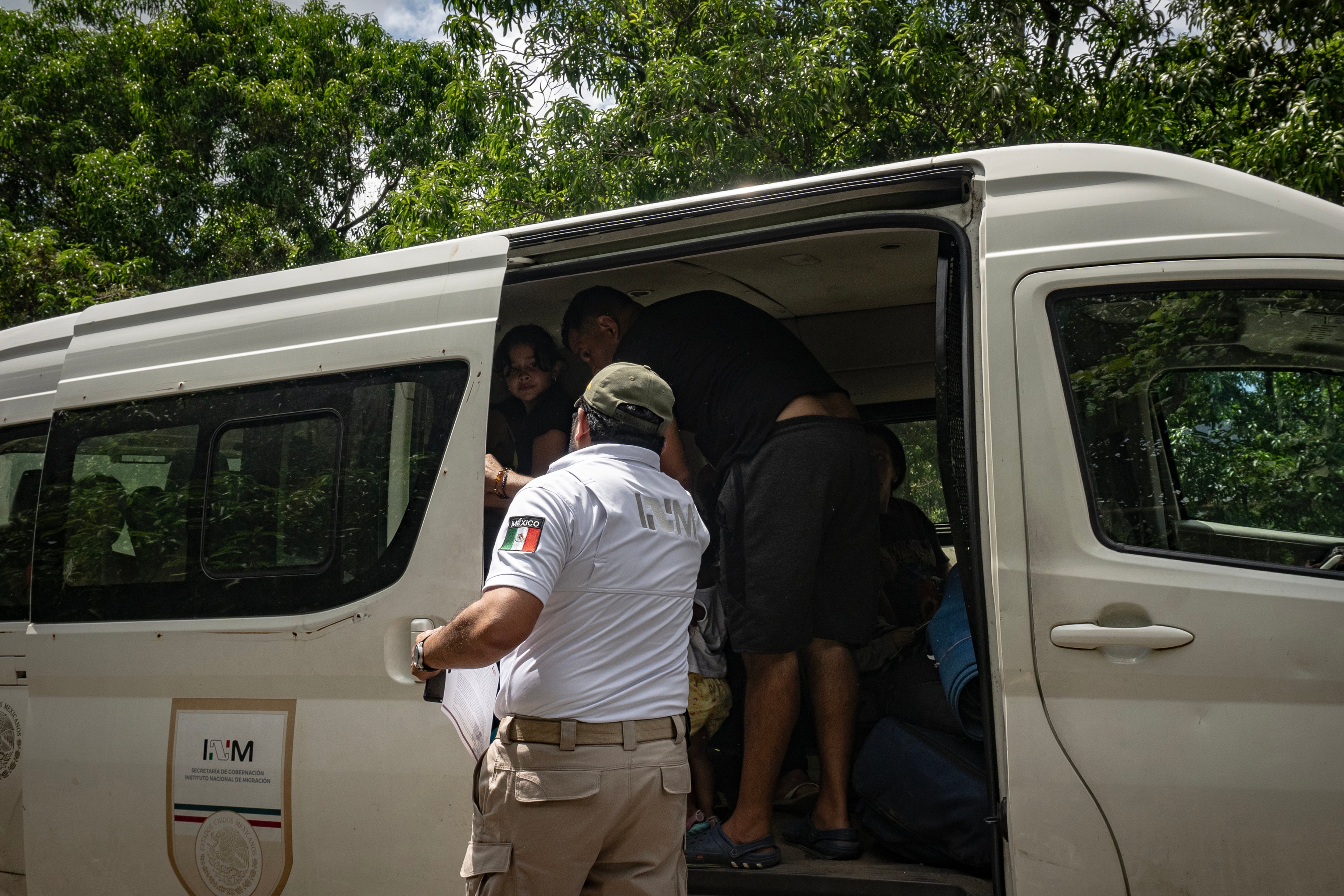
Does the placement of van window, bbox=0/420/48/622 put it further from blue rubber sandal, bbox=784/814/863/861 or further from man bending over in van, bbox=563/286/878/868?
blue rubber sandal, bbox=784/814/863/861

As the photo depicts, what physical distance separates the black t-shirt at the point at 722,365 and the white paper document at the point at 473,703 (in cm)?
110

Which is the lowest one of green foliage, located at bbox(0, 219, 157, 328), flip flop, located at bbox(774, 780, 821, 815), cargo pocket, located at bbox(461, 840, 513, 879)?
flip flop, located at bbox(774, 780, 821, 815)

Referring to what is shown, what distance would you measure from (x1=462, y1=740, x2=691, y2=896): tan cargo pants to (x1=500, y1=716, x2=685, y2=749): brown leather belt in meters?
0.01

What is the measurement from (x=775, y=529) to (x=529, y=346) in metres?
1.31

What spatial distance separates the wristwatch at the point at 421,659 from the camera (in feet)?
6.72

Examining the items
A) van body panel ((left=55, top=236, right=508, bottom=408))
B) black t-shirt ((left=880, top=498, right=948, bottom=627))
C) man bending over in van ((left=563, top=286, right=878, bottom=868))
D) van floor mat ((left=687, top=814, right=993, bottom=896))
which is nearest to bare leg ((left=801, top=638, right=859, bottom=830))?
man bending over in van ((left=563, top=286, right=878, bottom=868))

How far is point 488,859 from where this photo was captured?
6.58 ft

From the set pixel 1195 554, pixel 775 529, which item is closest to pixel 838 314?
pixel 775 529

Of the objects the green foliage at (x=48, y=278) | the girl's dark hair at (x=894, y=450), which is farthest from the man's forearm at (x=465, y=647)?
the green foliage at (x=48, y=278)

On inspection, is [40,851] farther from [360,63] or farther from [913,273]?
[360,63]

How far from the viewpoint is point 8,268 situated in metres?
10.2

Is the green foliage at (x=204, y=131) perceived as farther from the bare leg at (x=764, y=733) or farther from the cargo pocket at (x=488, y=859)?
the cargo pocket at (x=488, y=859)

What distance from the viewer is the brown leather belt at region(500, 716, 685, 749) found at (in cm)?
201

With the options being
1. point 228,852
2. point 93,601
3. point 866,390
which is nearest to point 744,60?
point 866,390
